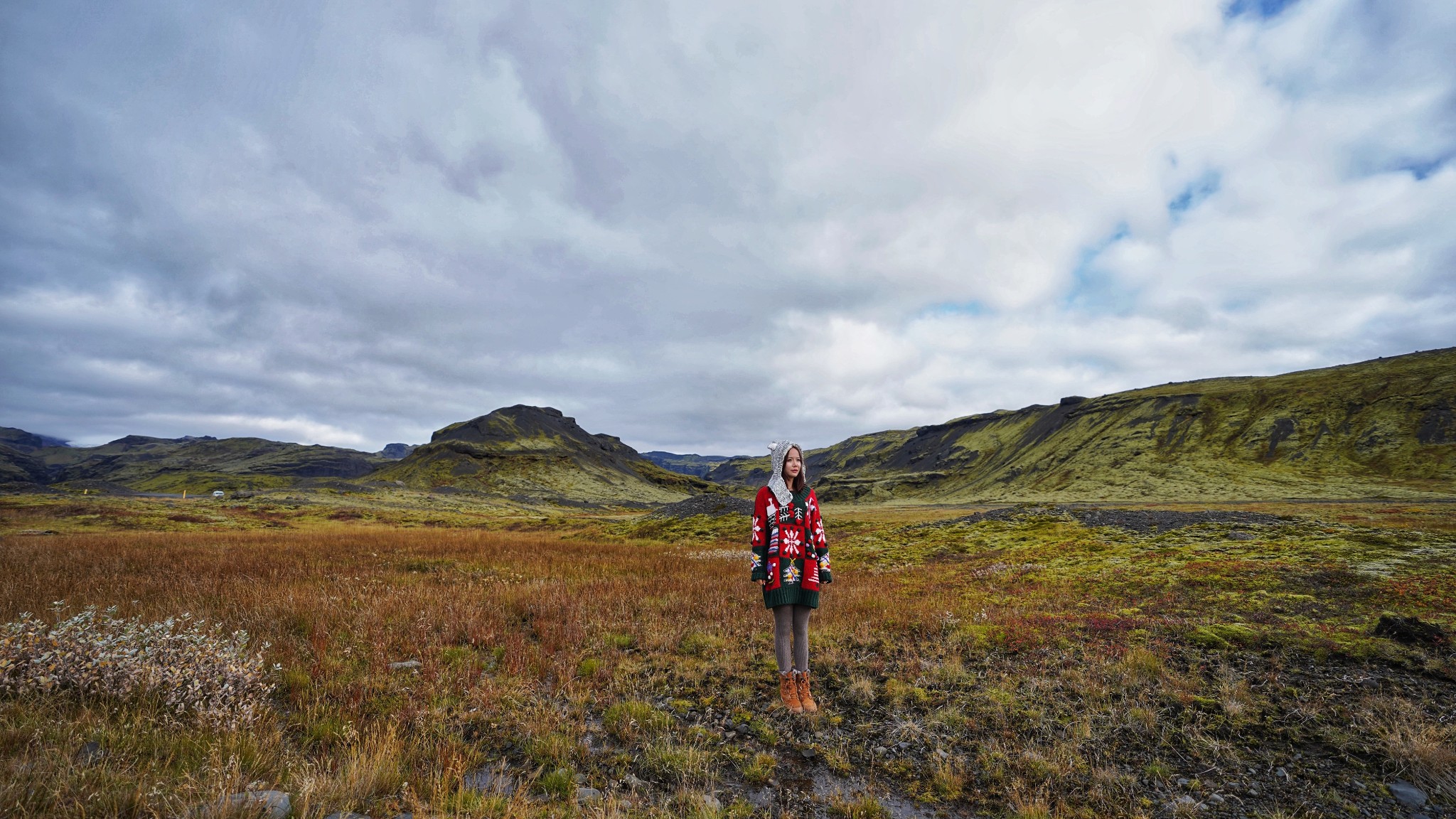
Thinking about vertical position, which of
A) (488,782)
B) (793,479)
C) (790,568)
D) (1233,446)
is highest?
(1233,446)

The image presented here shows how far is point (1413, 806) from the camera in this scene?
424 cm

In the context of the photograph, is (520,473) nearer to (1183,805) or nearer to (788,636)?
(788,636)

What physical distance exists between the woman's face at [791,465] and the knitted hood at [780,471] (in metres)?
0.03

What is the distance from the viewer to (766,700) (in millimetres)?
6832

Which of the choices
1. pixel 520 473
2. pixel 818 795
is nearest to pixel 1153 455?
pixel 818 795

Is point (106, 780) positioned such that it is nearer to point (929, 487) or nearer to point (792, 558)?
point (792, 558)

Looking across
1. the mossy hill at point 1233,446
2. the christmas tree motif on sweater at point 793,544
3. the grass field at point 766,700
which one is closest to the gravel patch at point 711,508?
the grass field at point 766,700

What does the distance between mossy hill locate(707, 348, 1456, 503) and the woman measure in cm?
9084

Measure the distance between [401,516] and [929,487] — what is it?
12501cm

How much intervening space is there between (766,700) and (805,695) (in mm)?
592

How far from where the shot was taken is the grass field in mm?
4250

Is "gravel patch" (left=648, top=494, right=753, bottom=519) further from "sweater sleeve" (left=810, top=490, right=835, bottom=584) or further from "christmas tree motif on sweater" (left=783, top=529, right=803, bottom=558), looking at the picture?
"christmas tree motif on sweater" (left=783, top=529, right=803, bottom=558)

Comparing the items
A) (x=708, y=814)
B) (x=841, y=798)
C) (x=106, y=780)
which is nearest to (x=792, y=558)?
(x=841, y=798)

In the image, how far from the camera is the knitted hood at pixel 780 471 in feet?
22.5
